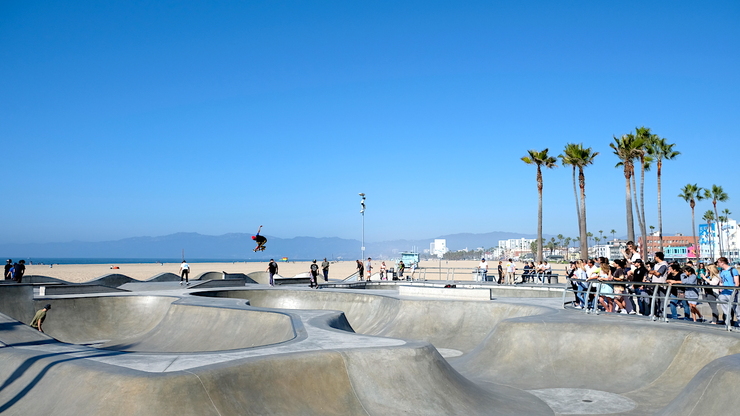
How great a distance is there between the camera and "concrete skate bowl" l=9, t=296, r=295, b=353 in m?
14.8

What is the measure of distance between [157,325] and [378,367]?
1202 centimetres

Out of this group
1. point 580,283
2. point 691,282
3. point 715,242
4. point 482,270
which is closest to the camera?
point 691,282

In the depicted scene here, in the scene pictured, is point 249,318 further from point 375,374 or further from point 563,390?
point 563,390

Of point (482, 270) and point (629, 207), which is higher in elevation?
point (629, 207)

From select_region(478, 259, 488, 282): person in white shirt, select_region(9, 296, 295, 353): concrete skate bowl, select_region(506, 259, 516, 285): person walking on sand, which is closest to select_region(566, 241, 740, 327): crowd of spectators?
select_region(9, 296, 295, 353): concrete skate bowl

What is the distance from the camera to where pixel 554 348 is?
12344mm

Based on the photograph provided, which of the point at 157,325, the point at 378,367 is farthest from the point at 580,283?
the point at 157,325

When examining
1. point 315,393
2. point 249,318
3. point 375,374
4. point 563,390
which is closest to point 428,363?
point 375,374

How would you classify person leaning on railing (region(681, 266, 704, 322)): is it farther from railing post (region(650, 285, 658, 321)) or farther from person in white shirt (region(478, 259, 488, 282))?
person in white shirt (region(478, 259, 488, 282))

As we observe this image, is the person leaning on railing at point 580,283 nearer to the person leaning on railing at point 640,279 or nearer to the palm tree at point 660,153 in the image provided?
the person leaning on railing at point 640,279

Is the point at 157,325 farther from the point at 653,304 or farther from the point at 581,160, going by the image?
the point at 581,160

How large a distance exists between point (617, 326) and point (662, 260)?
2828 mm

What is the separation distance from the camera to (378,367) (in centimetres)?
916

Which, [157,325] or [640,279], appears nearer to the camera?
[640,279]
